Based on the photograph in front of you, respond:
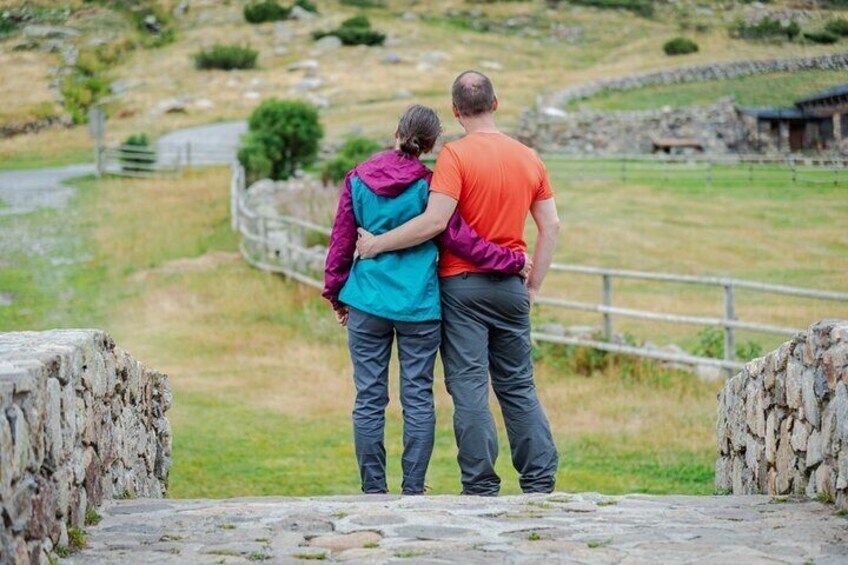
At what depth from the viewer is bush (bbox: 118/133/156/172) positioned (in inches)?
1125

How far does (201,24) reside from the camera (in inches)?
1750

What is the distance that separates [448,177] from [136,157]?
23.9 meters

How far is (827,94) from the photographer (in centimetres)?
1445

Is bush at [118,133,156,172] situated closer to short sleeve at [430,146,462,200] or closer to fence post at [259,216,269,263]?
fence post at [259,216,269,263]

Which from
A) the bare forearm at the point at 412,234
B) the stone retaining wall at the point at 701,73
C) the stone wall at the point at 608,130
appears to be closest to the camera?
the bare forearm at the point at 412,234

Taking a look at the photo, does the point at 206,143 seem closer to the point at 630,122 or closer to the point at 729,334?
the point at 630,122

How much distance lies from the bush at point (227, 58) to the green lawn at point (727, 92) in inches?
550

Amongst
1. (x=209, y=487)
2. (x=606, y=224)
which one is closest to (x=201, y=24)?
(x=606, y=224)

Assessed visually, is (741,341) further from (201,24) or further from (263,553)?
(201,24)

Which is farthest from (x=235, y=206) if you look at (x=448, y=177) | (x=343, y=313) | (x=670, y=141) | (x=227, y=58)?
(x=227, y=58)

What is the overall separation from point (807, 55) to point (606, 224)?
686 cm

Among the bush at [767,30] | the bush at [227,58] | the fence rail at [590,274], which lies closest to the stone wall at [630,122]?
the bush at [767,30]

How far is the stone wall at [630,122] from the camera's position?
24.1 meters

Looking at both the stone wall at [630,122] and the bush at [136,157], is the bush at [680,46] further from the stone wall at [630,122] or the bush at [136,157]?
the bush at [136,157]
